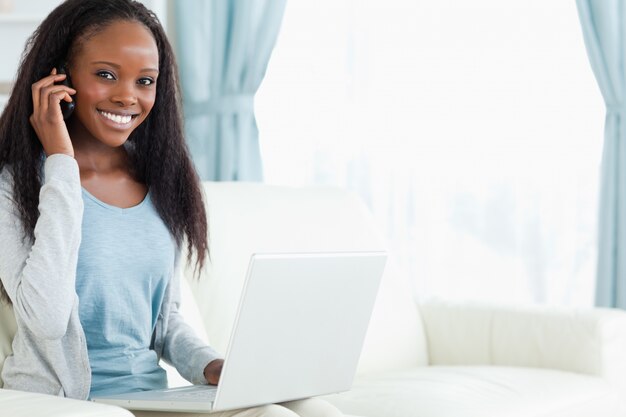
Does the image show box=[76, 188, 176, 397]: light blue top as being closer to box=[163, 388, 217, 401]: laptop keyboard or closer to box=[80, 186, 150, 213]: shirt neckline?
box=[80, 186, 150, 213]: shirt neckline

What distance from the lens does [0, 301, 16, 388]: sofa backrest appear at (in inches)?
70.8

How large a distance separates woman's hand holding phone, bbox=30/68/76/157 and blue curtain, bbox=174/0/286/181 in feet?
6.48

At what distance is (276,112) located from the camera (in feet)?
12.5

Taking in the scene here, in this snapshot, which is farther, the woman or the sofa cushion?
the sofa cushion

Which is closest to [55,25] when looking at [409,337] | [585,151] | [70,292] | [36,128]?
[36,128]

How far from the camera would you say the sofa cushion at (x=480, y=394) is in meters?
2.13

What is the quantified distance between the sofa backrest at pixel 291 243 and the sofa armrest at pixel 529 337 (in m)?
0.07

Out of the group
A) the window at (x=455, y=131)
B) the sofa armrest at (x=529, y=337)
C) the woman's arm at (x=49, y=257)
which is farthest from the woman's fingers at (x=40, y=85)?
the window at (x=455, y=131)

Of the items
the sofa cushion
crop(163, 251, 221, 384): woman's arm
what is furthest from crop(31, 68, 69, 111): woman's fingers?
the sofa cushion

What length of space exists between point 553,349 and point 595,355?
0.11m

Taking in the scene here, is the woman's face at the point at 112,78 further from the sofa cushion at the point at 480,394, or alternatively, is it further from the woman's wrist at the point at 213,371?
the sofa cushion at the point at 480,394

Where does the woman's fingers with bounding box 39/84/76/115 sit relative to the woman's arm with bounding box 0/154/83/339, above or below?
above

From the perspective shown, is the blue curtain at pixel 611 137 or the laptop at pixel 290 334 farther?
the blue curtain at pixel 611 137

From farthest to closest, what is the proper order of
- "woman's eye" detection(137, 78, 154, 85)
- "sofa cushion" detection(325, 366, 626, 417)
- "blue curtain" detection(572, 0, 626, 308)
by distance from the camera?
"blue curtain" detection(572, 0, 626, 308)
"sofa cushion" detection(325, 366, 626, 417)
"woman's eye" detection(137, 78, 154, 85)
